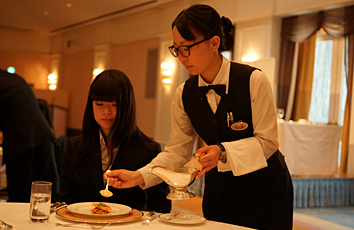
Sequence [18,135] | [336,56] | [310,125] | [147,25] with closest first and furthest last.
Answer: [18,135]
[310,125]
[336,56]
[147,25]

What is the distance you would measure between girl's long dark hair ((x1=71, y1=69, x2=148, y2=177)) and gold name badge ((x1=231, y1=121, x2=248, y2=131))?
0.59 m

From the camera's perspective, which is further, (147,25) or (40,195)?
(147,25)

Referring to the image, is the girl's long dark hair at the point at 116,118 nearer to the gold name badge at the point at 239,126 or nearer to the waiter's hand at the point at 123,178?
the waiter's hand at the point at 123,178

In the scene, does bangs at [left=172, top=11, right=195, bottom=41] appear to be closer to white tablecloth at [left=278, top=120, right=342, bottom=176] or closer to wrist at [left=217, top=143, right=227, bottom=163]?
wrist at [left=217, top=143, right=227, bottom=163]

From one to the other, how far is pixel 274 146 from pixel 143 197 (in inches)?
28.4

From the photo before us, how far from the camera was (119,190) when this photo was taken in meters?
2.11

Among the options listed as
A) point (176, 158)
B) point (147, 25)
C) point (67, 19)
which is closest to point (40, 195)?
point (176, 158)

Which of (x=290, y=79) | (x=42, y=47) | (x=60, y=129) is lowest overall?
(x=60, y=129)

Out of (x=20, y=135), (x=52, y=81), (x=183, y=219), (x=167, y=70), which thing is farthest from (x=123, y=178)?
(x=52, y=81)

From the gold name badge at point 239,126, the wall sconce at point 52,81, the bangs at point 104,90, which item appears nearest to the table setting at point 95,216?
the gold name badge at point 239,126

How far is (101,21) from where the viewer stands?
13.0 m

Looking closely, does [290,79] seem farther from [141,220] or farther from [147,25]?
[141,220]

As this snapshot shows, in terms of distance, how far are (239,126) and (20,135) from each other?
1.98 m

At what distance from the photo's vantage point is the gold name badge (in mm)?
1770
